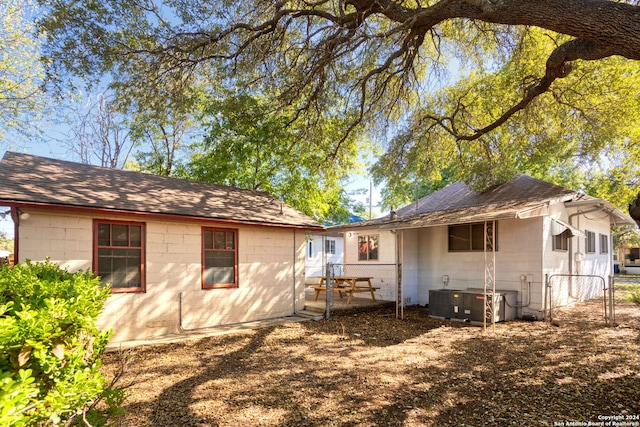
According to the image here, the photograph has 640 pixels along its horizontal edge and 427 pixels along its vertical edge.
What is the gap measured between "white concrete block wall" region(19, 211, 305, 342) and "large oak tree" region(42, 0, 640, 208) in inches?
124

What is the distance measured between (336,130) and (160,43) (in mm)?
5481

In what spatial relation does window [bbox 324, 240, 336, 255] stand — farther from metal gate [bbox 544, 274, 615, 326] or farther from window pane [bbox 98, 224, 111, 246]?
window pane [bbox 98, 224, 111, 246]

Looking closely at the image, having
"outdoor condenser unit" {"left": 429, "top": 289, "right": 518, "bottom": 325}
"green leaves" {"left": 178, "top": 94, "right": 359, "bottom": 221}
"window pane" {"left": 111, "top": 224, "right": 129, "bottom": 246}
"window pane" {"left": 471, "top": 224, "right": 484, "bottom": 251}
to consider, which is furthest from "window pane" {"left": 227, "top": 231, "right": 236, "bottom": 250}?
"window pane" {"left": 471, "top": 224, "right": 484, "bottom": 251}

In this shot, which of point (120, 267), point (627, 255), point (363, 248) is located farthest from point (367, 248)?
point (627, 255)

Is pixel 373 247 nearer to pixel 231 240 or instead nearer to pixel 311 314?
pixel 311 314

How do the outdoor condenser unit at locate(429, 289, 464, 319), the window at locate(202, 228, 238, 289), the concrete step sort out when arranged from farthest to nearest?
the concrete step
the outdoor condenser unit at locate(429, 289, 464, 319)
the window at locate(202, 228, 238, 289)

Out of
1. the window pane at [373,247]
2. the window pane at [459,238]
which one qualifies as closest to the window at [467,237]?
the window pane at [459,238]

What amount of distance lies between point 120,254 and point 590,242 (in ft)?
49.6

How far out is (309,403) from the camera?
Answer: 4461 mm

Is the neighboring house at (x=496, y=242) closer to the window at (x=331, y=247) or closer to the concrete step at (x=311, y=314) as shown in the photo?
the concrete step at (x=311, y=314)

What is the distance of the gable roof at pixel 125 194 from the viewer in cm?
679

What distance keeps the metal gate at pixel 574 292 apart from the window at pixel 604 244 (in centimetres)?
128

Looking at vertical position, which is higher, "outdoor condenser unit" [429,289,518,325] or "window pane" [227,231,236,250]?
"window pane" [227,231,236,250]

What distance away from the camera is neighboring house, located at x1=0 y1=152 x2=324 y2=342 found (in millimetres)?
6828
